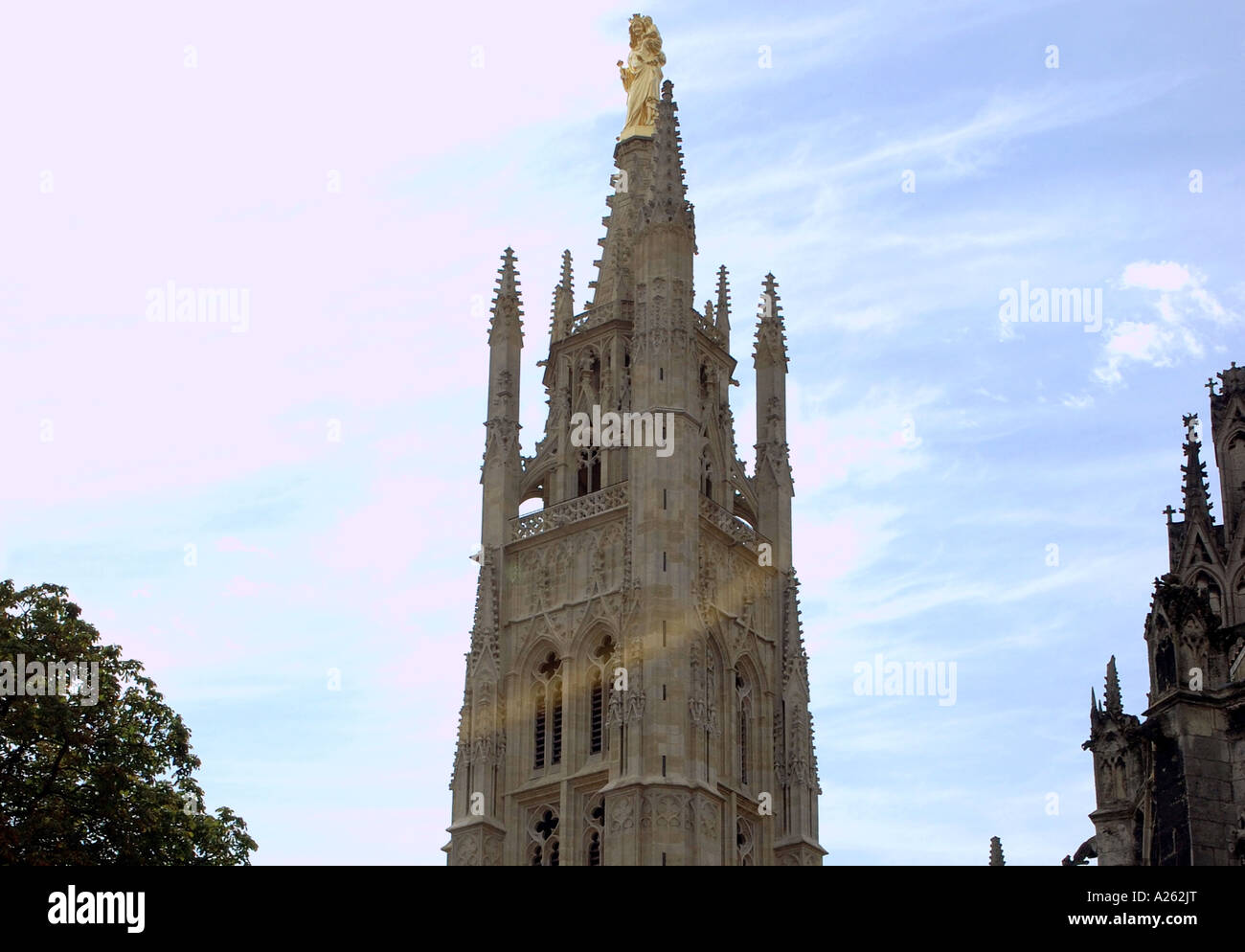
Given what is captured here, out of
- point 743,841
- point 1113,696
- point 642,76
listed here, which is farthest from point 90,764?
point 642,76

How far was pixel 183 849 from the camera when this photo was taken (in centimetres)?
3709

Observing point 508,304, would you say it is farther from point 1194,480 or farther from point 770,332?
point 1194,480

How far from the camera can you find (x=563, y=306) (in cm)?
7625

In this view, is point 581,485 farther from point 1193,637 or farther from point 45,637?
point 1193,637

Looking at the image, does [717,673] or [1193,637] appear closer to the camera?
[1193,637]

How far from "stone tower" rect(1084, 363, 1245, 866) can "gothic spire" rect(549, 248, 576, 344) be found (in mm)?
42486

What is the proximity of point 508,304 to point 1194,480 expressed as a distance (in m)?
41.9

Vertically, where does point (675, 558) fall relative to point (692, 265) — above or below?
below

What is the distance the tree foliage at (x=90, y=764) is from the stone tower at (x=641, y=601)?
75.4 feet

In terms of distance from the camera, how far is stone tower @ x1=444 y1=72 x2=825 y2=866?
62.5 meters

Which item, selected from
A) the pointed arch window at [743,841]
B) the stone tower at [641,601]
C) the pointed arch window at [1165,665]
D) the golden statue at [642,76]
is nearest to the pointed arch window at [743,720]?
the stone tower at [641,601]

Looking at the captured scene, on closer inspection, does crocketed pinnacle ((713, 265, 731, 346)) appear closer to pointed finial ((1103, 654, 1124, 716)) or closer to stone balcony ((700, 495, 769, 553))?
stone balcony ((700, 495, 769, 553))
